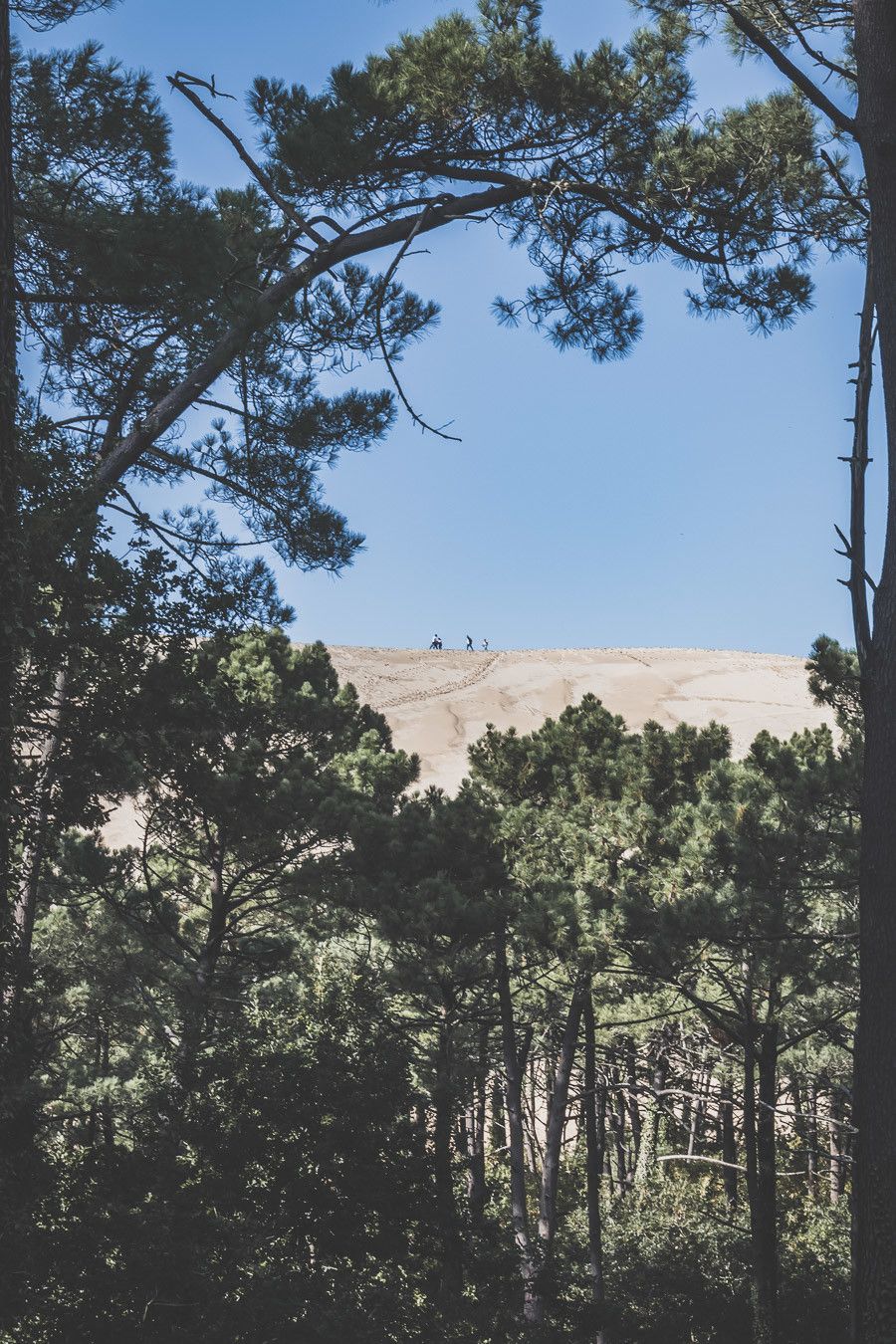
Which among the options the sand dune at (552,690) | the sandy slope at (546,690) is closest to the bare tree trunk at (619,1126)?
the sandy slope at (546,690)

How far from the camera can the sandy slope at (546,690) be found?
5162 centimetres

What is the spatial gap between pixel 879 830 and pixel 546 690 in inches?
2154

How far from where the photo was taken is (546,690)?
59.8m

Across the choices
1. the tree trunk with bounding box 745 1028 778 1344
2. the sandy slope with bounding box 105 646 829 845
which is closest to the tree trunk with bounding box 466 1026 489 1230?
the tree trunk with bounding box 745 1028 778 1344

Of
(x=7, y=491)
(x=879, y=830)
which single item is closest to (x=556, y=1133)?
(x=879, y=830)

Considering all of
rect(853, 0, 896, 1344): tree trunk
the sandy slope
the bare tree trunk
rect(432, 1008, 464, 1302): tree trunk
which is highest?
the sandy slope

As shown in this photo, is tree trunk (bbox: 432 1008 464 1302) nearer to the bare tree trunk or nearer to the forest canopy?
the forest canopy

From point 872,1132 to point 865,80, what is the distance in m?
5.89

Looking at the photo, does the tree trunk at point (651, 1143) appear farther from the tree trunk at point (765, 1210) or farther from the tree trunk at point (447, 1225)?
the tree trunk at point (447, 1225)

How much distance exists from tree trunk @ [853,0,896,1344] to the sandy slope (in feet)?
130

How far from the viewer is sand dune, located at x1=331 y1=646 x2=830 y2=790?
52281mm

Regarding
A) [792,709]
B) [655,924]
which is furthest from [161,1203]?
[792,709]

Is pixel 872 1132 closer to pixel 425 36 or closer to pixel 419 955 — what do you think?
pixel 425 36

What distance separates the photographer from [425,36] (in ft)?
21.9
